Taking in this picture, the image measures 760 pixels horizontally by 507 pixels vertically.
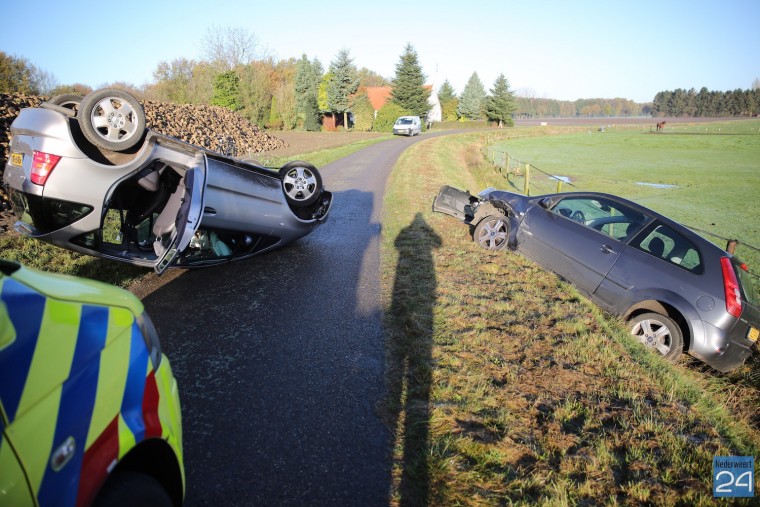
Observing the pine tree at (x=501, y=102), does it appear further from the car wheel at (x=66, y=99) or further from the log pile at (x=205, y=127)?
the car wheel at (x=66, y=99)

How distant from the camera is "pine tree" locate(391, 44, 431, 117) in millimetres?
55312

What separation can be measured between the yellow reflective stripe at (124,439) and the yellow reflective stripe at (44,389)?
0.28m

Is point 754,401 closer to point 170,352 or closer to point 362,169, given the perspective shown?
point 170,352

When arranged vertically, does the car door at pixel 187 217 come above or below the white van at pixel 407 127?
below

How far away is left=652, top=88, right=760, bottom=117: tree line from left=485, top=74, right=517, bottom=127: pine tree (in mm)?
72555

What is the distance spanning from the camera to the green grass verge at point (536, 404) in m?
2.87

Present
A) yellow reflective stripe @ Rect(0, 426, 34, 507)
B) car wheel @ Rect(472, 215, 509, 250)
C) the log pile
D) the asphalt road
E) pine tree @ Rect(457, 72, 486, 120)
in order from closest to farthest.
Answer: yellow reflective stripe @ Rect(0, 426, 34, 507), the asphalt road, car wheel @ Rect(472, 215, 509, 250), the log pile, pine tree @ Rect(457, 72, 486, 120)

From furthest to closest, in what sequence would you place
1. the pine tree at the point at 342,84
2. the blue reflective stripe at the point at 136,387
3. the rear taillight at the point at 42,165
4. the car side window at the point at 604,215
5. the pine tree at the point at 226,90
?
the pine tree at the point at 342,84 < the pine tree at the point at 226,90 < the car side window at the point at 604,215 < the rear taillight at the point at 42,165 < the blue reflective stripe at the point at 136,387

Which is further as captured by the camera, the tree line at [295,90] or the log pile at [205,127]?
the tree line at [295,90]

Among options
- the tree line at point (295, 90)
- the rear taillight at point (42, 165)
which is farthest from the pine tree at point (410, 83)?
the rear taillight at point (42, 165)

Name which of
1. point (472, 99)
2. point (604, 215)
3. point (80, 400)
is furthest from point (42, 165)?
point (472, 99)

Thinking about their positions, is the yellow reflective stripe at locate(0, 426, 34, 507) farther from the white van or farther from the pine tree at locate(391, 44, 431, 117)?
the pine tree at locate(391, 44, 431, 117)

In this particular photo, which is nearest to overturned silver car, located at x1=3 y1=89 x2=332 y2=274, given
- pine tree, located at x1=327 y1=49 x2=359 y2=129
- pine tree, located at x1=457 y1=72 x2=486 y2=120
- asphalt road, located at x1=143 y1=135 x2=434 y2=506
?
asphalt road, located at x1=143 y1=135 x2=434 y2=506

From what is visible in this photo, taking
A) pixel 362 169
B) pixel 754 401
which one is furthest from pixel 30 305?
pixel 362 169
